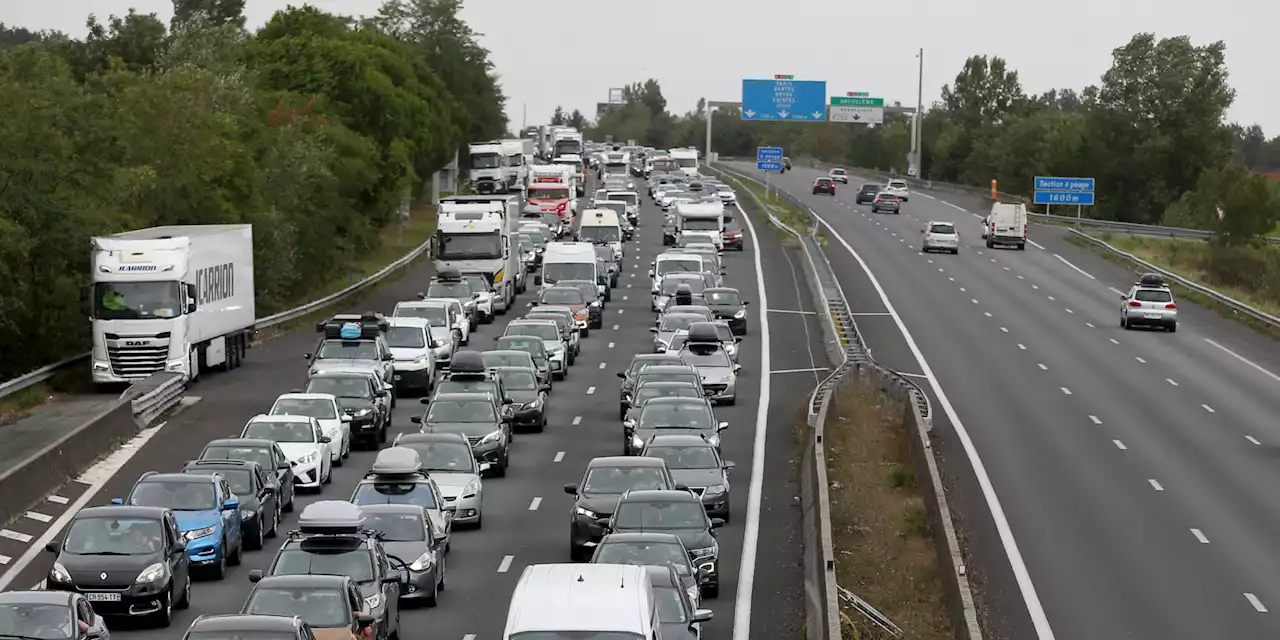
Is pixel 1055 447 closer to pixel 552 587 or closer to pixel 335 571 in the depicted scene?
pixel 335 571

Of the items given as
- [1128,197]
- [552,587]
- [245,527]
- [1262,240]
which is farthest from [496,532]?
[1128,197]

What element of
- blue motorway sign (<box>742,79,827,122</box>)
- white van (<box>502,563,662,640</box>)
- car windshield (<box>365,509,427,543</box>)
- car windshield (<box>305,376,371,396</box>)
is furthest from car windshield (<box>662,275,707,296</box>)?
blue motorway sign (<box>742,79,827,122</box>)

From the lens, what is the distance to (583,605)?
52.6ft

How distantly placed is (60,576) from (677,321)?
97.2 ft

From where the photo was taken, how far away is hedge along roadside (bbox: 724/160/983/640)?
828 inches

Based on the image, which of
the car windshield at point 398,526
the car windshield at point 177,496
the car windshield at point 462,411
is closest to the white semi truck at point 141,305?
the car windshield at point 462,411

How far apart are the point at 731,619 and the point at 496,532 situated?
266 inches

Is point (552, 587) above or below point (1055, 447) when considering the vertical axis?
above

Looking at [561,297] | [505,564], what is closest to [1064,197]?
[561,297]

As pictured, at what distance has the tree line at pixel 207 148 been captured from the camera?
4597 centimetres

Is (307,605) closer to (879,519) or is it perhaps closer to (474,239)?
(879,519)

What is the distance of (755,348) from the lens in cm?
5378

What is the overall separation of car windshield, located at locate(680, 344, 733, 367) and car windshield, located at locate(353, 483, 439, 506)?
54.6ft

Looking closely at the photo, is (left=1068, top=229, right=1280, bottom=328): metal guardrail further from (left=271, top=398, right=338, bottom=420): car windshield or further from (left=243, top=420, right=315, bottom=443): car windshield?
(left=243, top=420, right=315, bottom=443): car windshield
